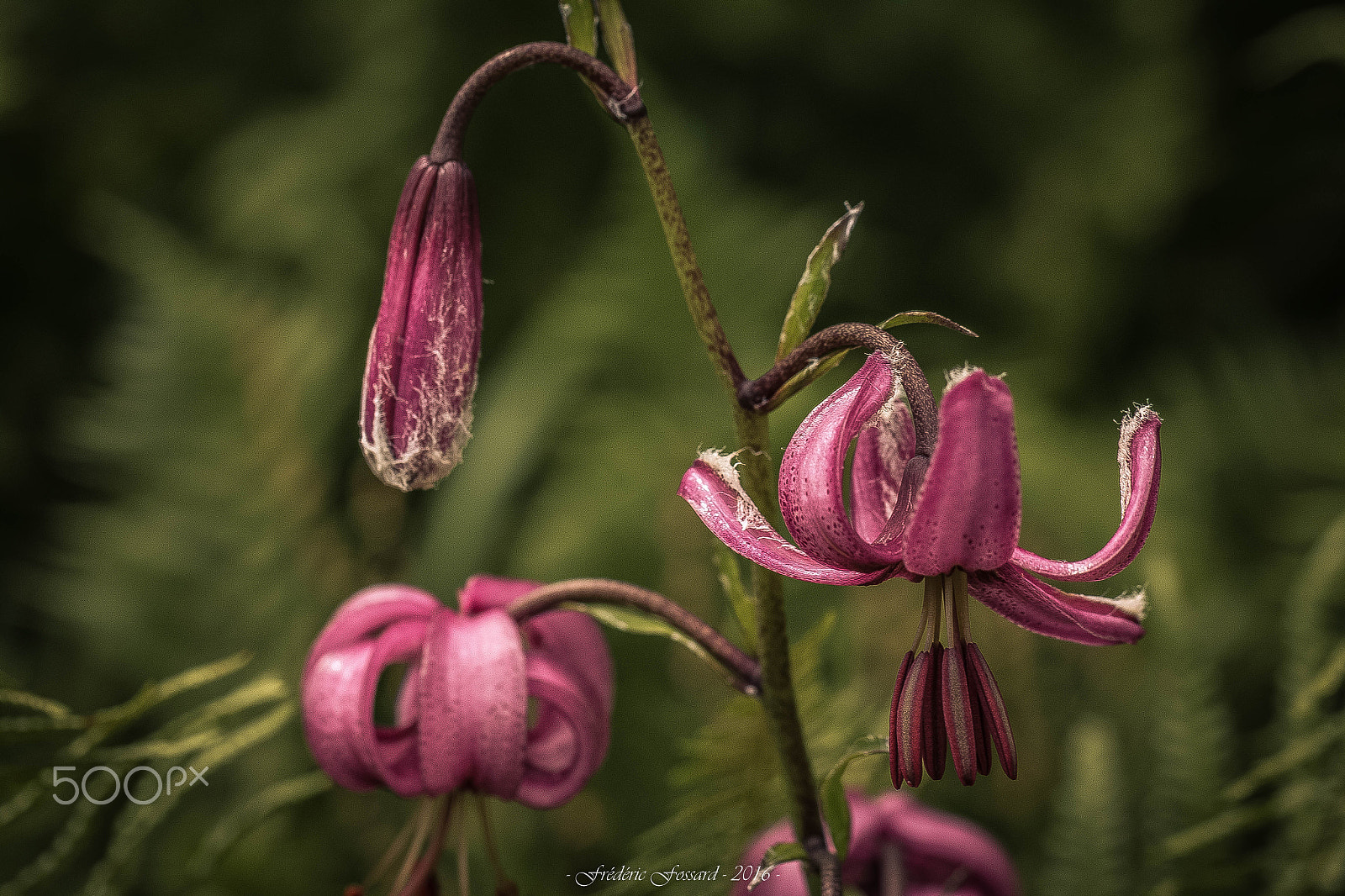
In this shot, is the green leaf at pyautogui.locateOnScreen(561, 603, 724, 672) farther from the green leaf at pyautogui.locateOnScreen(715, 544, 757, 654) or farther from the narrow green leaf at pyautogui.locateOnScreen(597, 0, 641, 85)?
the narrow green leaf at pyautogui.locateOnScreen(597, 0, 641, 85)

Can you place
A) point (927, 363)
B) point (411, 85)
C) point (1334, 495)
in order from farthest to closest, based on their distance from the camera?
point (411, 85) < point (927, 363) < point (1334, 495)

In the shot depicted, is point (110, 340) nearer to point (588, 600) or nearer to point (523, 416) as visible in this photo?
point (523, 416)

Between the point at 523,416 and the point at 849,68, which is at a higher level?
the point at 849,68

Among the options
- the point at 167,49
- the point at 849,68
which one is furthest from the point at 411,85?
the point at 849,68

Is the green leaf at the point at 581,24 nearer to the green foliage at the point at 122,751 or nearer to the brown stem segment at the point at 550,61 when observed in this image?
the brown stem segment at the point at 550,61

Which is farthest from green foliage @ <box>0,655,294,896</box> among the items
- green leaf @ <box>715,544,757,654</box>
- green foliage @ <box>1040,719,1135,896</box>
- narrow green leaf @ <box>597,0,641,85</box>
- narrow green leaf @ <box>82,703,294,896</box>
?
green foliage @ <box>1040,719,1135,896</box>

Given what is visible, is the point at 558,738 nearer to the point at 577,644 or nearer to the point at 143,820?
the point at 577,644
